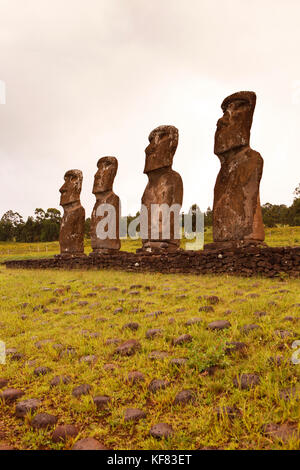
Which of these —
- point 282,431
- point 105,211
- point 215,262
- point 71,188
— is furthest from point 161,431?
point 71,188

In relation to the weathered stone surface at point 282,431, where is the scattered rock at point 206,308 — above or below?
above

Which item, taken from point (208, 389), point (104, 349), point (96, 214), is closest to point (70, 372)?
point (104, 349)

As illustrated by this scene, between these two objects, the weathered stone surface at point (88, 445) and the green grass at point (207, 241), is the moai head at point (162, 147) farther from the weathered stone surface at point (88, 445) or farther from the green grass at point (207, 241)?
the weathered stone surface at point (88, 445)

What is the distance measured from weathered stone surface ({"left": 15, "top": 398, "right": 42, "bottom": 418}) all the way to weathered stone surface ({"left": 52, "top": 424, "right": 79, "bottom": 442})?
0.45m

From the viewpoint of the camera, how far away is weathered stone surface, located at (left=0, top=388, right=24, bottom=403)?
3205 millimetres

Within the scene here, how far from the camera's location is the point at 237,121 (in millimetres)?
9977

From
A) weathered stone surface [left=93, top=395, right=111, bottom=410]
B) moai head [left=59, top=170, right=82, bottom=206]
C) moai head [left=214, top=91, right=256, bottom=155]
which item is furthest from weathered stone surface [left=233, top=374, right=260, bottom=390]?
moai head [left=59, top=170, right=82, bottom=206]

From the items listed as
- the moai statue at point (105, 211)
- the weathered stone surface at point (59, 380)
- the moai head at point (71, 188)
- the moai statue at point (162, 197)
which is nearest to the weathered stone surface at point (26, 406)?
the weathered stone surface at point (59, 380)

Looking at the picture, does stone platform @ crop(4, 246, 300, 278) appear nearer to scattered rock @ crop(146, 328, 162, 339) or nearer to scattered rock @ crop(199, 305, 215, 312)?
scattered rock @ crop(199, 305, 215, 312)

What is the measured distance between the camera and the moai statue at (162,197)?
11.8 meters

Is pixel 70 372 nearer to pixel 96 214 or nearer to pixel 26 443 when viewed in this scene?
pixel 26 443

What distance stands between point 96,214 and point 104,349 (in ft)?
35.8

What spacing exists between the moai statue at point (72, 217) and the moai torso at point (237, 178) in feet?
24.7

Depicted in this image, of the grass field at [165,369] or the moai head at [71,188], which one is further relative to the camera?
the moai head at [71,188]
